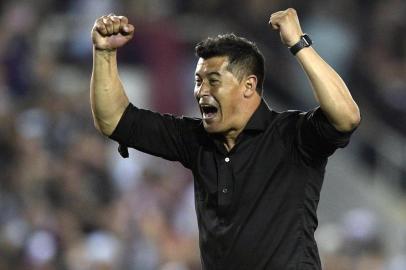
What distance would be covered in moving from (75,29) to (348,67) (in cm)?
251

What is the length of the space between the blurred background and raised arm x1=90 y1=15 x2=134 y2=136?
349cm

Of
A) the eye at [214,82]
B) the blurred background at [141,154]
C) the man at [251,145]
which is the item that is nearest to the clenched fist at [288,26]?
the man at [251,145]

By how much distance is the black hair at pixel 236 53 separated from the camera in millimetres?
4340

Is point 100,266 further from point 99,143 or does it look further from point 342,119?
point 342,119

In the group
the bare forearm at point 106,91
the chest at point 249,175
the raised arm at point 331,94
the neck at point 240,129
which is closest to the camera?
the raised arm at point 331,94

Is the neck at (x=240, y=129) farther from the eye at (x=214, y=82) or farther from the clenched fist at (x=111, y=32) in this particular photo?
the clenched fist at (x=111, y=32)

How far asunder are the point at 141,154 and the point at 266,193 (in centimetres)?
539

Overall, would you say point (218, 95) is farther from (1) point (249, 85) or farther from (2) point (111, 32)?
(2) point (111, 32)

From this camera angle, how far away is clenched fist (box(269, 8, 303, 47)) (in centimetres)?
417

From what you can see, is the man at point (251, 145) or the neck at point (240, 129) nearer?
the man at point (251, 145)

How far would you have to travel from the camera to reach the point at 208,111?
4.36 meters

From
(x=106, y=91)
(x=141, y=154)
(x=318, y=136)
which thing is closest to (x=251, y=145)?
(x=318, y=136)

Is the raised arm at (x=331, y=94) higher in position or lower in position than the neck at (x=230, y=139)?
higher

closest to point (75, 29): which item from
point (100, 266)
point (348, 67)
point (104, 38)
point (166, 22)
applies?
point (166, 22)
